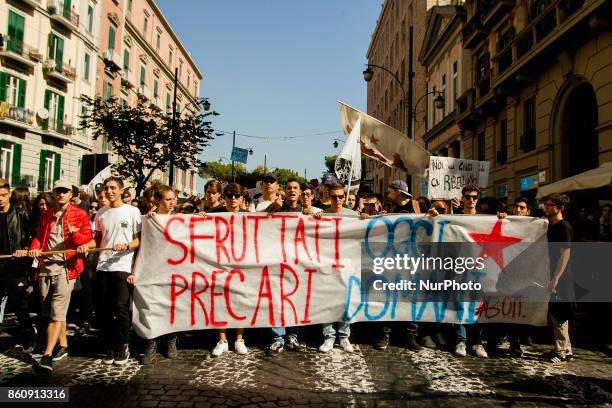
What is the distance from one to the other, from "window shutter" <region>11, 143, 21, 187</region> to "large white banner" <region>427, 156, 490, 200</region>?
2433 cm

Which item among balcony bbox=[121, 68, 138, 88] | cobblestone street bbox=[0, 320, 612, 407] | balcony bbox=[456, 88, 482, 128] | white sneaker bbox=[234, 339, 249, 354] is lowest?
cobblestone street bbox=[0, 320, 612, 407]

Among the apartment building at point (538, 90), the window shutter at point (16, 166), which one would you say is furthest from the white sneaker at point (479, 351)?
the window shutter at point (16, 166)

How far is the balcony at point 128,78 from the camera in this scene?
3671 cm

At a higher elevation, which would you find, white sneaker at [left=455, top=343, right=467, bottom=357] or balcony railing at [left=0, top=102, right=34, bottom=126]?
balcony railing at [left=0, top=102, right=34, bottom=126]

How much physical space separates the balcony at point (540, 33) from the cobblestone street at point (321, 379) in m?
10.1

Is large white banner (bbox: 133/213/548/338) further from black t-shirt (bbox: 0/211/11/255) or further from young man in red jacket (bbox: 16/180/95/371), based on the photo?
black t-shirt (bbox: 0/211/11/255)

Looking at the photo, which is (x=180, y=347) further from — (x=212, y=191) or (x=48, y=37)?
(x=48, y=37)

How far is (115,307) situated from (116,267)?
15.6 inches

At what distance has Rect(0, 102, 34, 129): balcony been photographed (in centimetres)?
2439

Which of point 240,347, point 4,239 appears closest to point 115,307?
point 240,347

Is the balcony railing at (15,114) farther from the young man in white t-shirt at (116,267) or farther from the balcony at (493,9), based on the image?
the young man in white t-shirt at (116,267)

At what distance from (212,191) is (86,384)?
8.59 ft

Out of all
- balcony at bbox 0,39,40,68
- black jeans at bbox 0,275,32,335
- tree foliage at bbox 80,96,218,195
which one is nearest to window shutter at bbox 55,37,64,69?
balcony at bbox 0,39,40,68

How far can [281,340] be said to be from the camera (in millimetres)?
5270
